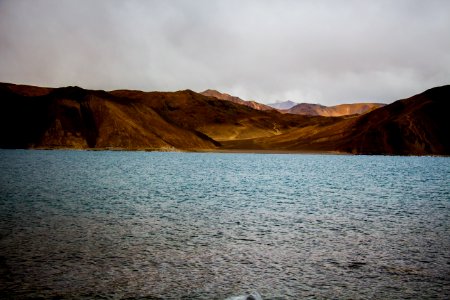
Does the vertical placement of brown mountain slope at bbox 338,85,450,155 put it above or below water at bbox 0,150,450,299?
above

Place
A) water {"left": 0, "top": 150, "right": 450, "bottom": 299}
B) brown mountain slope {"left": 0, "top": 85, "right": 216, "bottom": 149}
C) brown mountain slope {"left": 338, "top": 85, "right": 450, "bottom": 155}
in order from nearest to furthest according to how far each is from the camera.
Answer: water {"left": 0, "top": 150, "right": 450, "bottom": 299} < brown mountain slope {"left": 0, "top": 85, "right": 216, "bottom": 149} < brown mountain slope {"left": 338, "top": 85, "right": 450, "bottom": 155}

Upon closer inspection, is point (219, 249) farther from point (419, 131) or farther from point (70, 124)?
point (419, 131)

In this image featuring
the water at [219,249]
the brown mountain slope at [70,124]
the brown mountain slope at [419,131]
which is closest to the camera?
the water at [219,249]

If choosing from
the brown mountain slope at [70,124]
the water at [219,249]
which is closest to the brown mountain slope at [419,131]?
the brown mountain slope at [70,124]

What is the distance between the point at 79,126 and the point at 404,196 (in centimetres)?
16594

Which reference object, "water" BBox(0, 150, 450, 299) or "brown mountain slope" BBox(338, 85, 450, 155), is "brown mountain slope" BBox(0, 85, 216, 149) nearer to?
"brown mountain slope" BBox(338, 85, 450, 155)

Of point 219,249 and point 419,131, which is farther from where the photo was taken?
point 419,131

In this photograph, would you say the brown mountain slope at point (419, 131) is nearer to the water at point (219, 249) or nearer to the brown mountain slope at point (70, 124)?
the brown mountain slope at point (70, 124)

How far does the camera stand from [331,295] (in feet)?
44.0

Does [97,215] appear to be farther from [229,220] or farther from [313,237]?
[313,237]

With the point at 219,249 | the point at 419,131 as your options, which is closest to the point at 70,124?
the point at 419,131

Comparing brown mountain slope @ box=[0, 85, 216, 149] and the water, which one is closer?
the water

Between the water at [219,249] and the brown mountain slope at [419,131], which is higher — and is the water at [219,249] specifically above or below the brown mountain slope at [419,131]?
below

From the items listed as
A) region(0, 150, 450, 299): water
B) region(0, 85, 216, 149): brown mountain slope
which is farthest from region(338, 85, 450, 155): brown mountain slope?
region(0, 150, 450, 299): water
